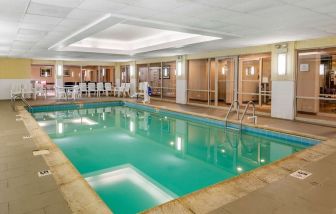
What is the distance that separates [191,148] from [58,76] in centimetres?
1276

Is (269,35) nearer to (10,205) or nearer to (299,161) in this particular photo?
(299,161)

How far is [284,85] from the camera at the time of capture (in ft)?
25.9

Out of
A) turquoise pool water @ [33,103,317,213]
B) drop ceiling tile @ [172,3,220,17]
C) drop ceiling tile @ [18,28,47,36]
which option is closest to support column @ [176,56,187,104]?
turquoise pool water @ [33,103,317,213]

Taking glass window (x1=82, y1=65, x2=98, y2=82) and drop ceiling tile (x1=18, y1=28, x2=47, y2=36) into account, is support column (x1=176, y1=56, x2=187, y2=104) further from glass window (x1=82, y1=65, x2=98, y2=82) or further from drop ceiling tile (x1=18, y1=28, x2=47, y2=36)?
glass window (x1=82, y1=65, x2=98, y2=82)

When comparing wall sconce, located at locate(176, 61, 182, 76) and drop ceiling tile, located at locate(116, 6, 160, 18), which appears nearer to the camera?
drop ceiling tile, located at locate(116, 6, 160, 18)

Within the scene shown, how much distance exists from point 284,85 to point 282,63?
0.67m

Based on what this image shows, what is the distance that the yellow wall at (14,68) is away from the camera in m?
14.0

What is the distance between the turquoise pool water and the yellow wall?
6871 mm

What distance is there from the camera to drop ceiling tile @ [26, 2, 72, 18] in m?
4.09

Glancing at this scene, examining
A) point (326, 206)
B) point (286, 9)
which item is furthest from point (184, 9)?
point (326, 206)

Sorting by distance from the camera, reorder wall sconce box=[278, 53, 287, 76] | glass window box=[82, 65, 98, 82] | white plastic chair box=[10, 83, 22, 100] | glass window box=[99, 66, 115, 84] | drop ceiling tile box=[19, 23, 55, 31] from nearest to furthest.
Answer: drop ceiling tile box=[19, 23, 55, 31] → wall sconce box=[278, 53, 287, 76] → white plastic chair box=[10, 83, 22, 100] → glass window box=[99, 66, 115, 84] → glass window box=[82, 65, 98, 82]

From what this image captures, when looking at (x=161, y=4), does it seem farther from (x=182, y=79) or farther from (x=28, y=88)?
(x=28, y=88)

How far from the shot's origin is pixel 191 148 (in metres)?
5.98

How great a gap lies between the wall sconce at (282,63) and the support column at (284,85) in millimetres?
55
